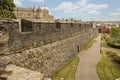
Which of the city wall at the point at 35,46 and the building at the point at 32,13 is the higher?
the building at the point at 32,13

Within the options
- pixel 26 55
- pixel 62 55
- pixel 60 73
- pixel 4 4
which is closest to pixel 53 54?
pixel 60 73

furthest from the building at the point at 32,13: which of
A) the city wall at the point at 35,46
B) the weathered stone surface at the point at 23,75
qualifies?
the weathered stone surface at the point at 23,75

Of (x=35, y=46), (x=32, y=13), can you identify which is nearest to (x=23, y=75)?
(x=35, y=46)

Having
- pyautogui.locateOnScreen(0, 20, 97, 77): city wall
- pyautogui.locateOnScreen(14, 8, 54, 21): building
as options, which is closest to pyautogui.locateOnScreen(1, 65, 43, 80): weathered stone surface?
pyautogui.locateOnScreen(0, 20, 97, 77): city wall

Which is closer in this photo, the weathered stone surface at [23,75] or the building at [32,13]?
the weathered stone surface at [23,75]

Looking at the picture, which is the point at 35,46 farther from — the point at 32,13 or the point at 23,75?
the point at 32,13

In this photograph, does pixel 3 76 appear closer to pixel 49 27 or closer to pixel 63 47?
pixel 49 27

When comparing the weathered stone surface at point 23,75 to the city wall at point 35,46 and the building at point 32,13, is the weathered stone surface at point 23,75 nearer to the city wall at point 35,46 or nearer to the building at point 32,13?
the city wall at point 35,46

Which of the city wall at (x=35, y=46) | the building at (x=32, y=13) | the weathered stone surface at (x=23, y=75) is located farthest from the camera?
the building at (x=32, y=13)

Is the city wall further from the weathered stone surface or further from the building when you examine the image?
the building

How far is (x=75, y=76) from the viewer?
15625 mm

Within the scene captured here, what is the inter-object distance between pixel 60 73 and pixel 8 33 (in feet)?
27.6

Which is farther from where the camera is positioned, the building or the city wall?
the building

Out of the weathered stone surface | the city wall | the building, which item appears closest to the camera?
the weathered stone surface
